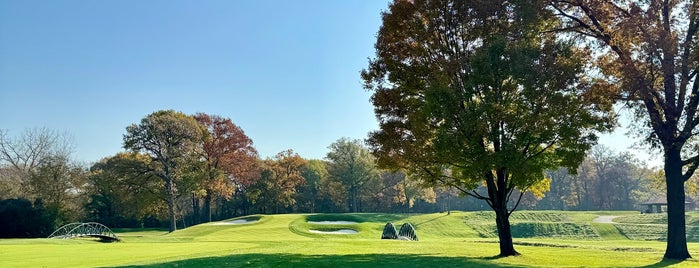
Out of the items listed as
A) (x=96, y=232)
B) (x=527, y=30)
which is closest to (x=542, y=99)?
(x=527, y=30)

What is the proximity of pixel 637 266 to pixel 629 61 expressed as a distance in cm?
672

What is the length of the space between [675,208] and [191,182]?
1662 inches

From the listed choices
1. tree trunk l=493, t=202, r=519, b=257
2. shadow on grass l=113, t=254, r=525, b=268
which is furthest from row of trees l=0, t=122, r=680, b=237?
shadow on grass l=113, t=254, r=525, b=268

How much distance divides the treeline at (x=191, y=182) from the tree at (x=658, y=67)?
4054 mm

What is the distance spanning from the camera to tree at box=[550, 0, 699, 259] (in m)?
15.1

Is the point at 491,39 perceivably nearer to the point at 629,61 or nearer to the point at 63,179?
the point at 629,61

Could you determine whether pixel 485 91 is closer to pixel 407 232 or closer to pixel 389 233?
pixel 389 233

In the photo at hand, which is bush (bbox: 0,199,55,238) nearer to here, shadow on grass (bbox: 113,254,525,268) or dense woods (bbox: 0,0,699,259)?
shadow on grass (bbox: 113,254,525,268)

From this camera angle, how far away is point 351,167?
70.2 metres

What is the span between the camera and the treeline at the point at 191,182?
46656mm

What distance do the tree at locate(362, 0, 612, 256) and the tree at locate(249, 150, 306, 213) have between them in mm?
49955

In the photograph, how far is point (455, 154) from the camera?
1532 cm

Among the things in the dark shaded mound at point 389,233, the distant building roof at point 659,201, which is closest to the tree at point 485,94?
the dark shaded mound at point 389,233

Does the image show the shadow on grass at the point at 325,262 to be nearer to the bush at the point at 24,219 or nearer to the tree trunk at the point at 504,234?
the tree trunk at the point at 504,234
